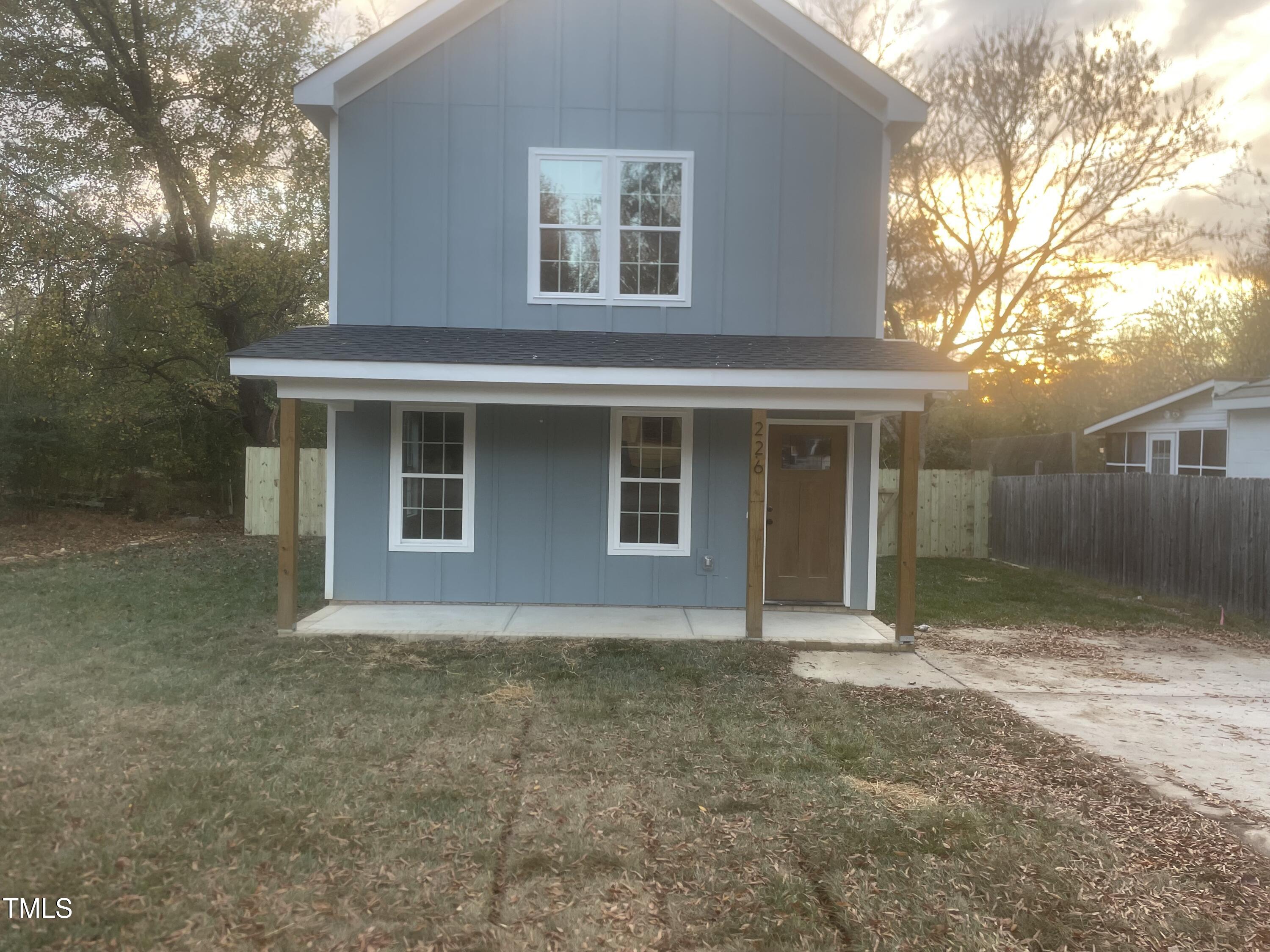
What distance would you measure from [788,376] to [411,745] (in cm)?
458

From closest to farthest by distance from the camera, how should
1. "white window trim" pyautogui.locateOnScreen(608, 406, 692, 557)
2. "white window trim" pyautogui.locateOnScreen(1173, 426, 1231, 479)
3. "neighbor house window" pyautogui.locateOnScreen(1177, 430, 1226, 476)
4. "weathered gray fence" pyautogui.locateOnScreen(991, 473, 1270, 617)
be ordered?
"white window trim" pyautogui.locateOnScreen(608, 406, 692, 557), "weathered gray fence" pyautogui.locateOnScreen(991, 473, 1270, 617), "white window trim" pyautogui.locateOnScreen(1173, 426, 1231, 479), "neighbor house window" pyautogui.locateOnScreen(1177, 430, 1226, 476)

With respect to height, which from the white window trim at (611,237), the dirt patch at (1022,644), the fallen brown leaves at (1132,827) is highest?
the white window trim at (611,237)

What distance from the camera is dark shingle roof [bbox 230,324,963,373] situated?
317 inches

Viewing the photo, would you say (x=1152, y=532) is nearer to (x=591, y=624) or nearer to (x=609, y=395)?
(x=591, y=624)

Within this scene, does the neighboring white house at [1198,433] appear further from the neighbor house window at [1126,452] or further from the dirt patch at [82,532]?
the dirt patch at [82,532]

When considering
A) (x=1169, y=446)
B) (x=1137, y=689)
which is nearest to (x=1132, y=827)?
(x=1137, y=689)

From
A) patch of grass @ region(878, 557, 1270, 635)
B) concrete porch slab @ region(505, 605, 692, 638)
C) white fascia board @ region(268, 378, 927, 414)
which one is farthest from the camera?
patch of grass @ region(878, 557, 1270, 635)

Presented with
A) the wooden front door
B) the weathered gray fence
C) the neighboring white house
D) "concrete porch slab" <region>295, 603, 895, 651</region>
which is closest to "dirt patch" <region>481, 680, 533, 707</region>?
"concrete porch slab" <region>295, 603, 895, 651</region>

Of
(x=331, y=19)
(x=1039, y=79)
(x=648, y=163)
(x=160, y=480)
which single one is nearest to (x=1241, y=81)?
(x=1039, y=79)

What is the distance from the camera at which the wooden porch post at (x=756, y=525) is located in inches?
325

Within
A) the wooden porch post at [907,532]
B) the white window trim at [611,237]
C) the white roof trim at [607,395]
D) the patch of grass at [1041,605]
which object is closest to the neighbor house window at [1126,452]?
the patch of grass at [1041,605]

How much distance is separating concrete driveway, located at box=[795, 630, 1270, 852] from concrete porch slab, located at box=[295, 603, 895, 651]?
0.52 metres

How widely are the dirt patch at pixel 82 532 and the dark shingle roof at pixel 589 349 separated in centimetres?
773

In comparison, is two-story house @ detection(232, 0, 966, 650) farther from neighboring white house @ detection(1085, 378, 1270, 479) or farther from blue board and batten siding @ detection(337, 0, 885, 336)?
neighboring white house @ detection(1085, 378, 1270, 479)
